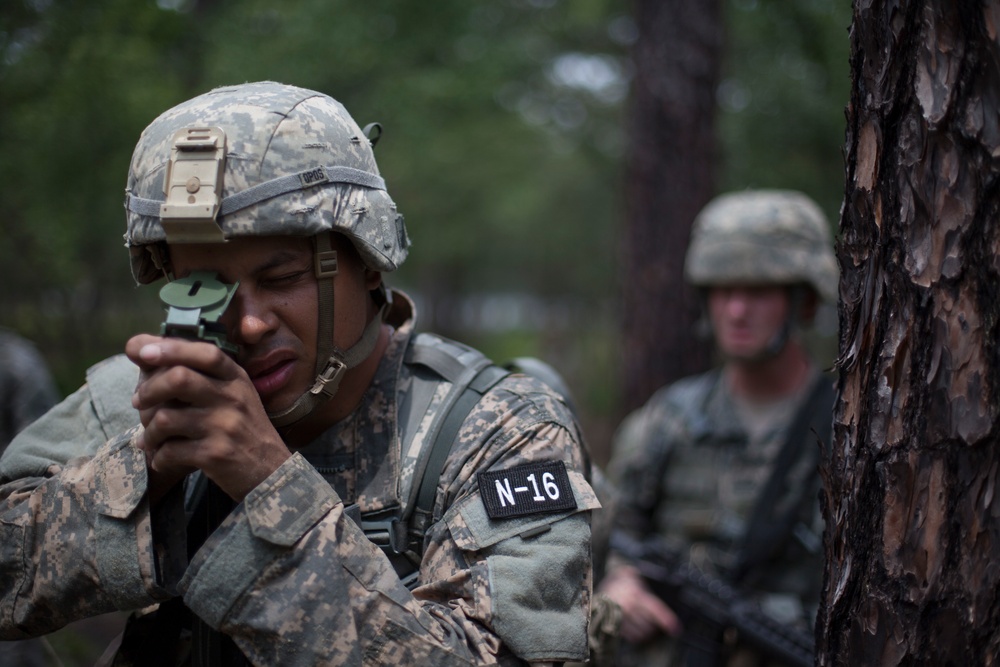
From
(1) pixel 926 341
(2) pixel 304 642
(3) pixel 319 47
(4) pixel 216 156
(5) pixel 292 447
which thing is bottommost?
→ (2) pixel 304 642

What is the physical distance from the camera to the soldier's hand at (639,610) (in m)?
4.05

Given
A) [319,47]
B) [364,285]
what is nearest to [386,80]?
[319,47]

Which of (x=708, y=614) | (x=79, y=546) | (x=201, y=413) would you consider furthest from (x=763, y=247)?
(x=79, y=546)

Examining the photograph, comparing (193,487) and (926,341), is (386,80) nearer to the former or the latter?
(193,487)

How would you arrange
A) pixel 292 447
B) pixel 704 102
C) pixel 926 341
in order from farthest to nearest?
pixel 704 102 → pixel 292 447 → pixel 926 341

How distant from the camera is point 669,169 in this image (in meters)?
5.91

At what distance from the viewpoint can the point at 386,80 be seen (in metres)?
8.09

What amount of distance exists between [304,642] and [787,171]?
690 centimetres

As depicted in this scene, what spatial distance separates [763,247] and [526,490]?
2779 millimetres

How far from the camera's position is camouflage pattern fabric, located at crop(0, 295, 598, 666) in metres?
1.88

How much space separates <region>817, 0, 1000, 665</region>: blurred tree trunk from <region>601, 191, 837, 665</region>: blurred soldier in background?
2145mm

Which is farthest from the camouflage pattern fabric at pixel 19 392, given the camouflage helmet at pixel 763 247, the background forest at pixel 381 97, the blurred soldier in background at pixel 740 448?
the camouflage helmet at pixel 763 247

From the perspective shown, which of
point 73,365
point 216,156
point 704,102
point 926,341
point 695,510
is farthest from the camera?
point 73,365

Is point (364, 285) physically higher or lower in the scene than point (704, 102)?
lower
